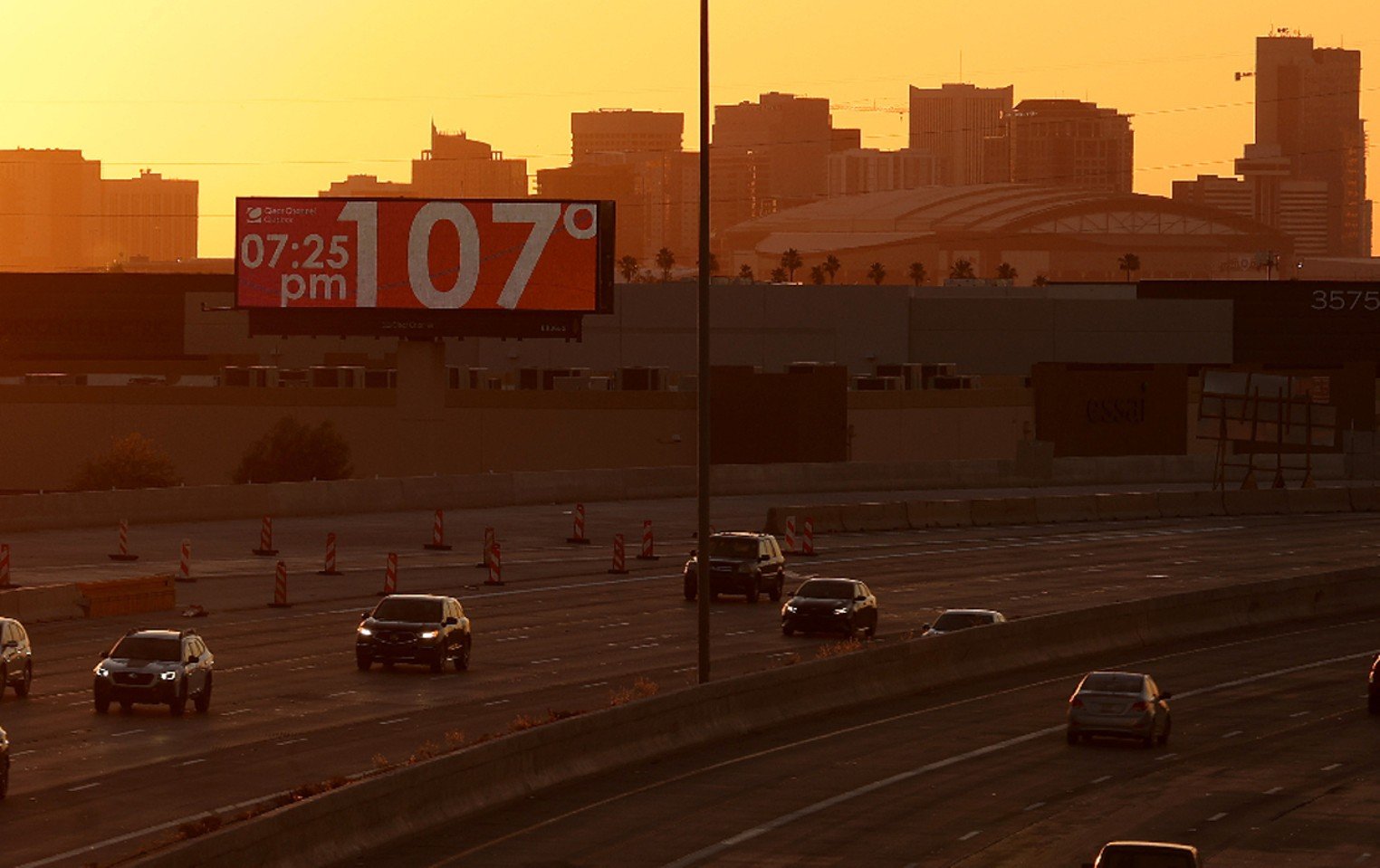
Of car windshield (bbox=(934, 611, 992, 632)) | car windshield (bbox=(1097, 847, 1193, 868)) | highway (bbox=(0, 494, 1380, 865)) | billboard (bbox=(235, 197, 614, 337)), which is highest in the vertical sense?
billboard (bbox=(235, 197, 614, 337))

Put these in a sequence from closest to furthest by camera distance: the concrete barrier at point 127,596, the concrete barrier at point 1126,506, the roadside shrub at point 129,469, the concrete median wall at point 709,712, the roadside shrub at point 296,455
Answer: the concrete median wall at point 709,712 < the concrete barrier at point 127,596 < the concrete barrier at point 1126,506 < the roadside shrub at point 129,469 < the roadside shrub at point 296,455

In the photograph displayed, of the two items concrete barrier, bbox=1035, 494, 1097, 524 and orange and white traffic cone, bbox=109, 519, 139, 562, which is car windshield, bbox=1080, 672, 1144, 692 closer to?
orange and white traffic cone, bbox=109, 519, 139, 562

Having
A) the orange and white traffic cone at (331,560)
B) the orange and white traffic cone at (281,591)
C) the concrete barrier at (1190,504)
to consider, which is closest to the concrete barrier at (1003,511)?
the concrete barrier at (1190,504)

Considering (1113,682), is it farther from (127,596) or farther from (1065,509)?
(1065,509)

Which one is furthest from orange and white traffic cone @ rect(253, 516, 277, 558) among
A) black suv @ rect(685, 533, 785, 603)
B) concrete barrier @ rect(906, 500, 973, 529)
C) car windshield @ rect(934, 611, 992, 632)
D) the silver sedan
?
the silver sedan

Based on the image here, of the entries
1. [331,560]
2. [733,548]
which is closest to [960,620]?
[733,548]

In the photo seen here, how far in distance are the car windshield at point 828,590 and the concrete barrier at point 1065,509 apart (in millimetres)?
36511

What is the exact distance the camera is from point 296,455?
362ft

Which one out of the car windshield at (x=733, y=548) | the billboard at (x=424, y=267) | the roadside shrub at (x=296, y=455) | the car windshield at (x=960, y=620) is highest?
the billboard at (x=424, y=267)

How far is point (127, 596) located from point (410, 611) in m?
11.5

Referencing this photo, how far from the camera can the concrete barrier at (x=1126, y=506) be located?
309 feet

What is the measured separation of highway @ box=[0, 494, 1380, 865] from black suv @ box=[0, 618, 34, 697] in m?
0.48

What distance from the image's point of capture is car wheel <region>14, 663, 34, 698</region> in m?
43.3

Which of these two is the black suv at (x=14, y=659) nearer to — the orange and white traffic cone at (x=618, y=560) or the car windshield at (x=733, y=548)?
the car windshield at (x=733, y=548)
